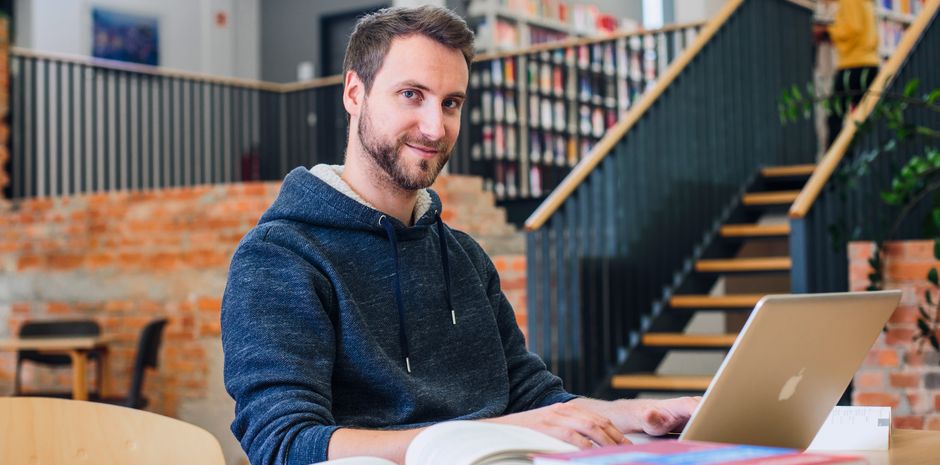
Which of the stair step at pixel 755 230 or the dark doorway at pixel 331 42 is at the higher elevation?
the dark doorway at pixel 331 42

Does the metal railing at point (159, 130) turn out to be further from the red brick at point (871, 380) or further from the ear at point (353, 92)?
the ear at point (353, 92)

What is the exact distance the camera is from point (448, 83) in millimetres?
1603

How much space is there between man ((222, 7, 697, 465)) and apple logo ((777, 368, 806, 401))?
211 millimetres

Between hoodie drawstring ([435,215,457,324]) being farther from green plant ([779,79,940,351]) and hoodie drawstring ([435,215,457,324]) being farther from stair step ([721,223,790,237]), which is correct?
stair step ([721,223,790,237])

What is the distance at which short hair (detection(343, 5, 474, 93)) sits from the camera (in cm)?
162

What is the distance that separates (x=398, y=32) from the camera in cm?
162

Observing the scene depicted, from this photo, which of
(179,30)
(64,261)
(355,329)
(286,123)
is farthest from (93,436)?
(179,30)

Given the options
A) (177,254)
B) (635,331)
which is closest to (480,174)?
(177,254)

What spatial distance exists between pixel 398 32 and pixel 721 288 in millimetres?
4787

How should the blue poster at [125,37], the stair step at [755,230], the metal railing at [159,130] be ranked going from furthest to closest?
the blue poster at [125,37]
the metal railing at [159,130]
the stair step at [755,230]

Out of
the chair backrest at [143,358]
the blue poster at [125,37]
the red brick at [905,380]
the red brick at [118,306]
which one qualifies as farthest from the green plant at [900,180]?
the blue poster at [125,37]

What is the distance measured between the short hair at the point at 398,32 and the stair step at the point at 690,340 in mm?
3306

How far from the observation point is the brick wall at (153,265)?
6.41 m

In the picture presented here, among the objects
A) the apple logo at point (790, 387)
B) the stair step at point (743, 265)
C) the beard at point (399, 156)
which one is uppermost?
the beard at point (399, 156)
